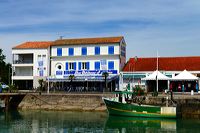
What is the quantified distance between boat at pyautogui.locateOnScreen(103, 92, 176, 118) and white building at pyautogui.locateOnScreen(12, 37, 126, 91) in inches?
507

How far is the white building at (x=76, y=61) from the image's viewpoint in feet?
192

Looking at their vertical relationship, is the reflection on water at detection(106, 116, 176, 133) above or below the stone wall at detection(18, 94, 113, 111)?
below

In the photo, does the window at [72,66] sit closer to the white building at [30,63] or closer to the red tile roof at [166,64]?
the white building at [30,63]

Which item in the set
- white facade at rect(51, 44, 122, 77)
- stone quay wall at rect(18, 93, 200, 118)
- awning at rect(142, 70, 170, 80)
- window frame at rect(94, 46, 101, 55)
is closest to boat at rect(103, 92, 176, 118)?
stone quay wall at rect(18, 93, 200, 118)

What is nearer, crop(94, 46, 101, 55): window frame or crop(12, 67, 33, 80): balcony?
crop(94, 46, 101, 55): window frame

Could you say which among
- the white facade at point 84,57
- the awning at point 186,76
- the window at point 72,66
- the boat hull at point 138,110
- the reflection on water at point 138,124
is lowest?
the reflection on water at point 138,124

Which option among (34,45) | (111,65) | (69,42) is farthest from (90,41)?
(34,45)

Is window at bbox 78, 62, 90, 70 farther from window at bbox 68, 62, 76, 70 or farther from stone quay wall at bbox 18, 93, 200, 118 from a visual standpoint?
stone quay wall at bbox 18, 93, 200, 118

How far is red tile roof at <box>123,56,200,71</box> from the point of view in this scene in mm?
55750

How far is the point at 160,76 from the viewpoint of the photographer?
5119cm

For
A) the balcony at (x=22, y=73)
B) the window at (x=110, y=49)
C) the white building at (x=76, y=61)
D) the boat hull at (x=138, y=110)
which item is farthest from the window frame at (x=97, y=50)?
the boat hull at (x=138, y=110)

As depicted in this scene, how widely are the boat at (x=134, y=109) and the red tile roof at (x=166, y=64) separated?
13.3m

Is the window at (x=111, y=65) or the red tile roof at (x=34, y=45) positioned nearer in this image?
the window at (x=111, y=65)

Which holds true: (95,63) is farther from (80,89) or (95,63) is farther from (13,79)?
(13,79)
